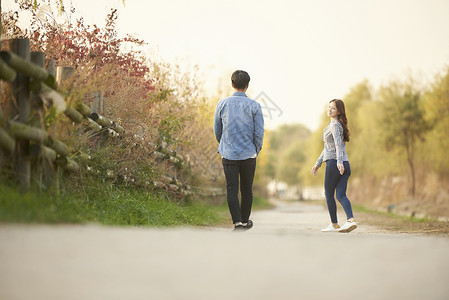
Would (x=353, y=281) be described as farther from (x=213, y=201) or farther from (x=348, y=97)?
(x=348, y=97)

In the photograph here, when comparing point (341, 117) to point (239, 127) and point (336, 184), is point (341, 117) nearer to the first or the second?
point (336, 184)

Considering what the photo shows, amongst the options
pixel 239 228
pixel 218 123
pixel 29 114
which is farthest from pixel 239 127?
pixel 29 114

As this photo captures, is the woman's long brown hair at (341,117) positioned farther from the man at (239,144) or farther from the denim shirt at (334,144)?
the man at (239,144)

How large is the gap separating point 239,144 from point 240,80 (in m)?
0.86

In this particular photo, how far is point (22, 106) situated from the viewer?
16.9ft

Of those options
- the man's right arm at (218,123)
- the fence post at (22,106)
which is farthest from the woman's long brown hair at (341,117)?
the fence post at (22,106)

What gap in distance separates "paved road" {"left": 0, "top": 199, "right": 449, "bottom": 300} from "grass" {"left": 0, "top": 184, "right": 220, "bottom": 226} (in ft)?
1.60

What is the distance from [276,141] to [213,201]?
62393 mm

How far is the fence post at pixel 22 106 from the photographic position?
506cm

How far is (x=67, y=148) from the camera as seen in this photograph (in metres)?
5.63

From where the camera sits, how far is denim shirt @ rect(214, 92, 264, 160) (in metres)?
6.98

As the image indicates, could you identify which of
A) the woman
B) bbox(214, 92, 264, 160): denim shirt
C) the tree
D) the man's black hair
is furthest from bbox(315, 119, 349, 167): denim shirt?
the tree

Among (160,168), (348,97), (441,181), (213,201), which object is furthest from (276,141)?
(160,168)

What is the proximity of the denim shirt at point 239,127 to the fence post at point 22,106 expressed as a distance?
8.54 feet
